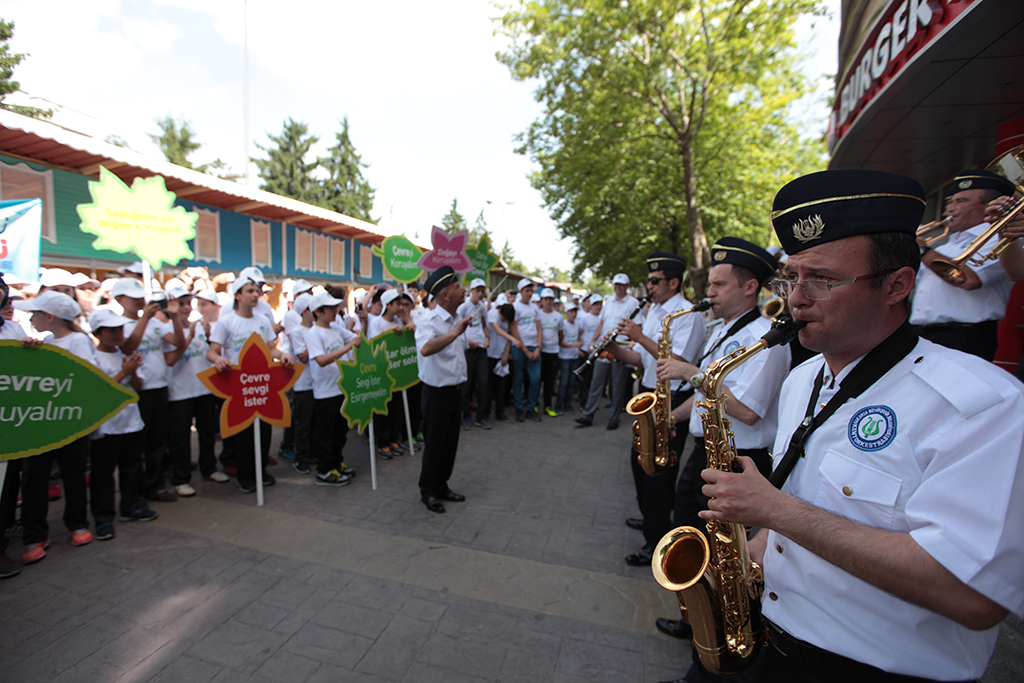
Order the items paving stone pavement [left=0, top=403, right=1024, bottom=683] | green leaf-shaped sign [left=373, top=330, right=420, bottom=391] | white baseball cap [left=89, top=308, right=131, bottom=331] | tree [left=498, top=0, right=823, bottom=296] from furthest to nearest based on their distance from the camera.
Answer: tree [left=498, top=0, right=823, bottom=296], green leaf-shaped sign [left=373, top=330, right=420, bottom=391], white baseball cap [left=89, top=308, right=131, bottom=331], paving stone pavement [left=0, top=403, right=1024, bottom=683]

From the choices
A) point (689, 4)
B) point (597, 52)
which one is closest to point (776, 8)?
point (689, 4)

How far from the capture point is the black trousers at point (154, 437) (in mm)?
4883

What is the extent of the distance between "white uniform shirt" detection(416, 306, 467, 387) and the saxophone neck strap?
3.62 meters

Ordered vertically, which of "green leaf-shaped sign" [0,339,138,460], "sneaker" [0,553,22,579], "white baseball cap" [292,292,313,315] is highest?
"white baseball cap" [292,292,313,315]

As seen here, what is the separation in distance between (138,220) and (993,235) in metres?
8.39

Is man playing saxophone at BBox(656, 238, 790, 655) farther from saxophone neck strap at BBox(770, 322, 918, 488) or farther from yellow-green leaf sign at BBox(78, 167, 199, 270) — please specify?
yellow-green leaf sign at BBox(78, 167, 199, 270)

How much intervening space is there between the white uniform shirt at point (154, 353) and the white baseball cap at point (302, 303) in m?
1.44

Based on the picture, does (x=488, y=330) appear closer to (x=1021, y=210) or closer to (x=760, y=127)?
(x=1021, y=210)

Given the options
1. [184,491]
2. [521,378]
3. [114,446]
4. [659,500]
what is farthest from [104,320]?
[521,378]

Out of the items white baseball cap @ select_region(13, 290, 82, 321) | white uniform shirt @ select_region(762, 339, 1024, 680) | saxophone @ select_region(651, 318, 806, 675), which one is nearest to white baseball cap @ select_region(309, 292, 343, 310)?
white baseball cap @ select_region(13, 290, 82, 321)

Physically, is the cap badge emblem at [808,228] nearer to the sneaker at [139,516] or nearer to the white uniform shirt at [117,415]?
the white uniform shirt at [117,415]

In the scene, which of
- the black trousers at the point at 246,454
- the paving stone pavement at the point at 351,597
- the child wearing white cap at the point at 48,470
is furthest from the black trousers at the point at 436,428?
the child wearing white cap at the point at 48,470

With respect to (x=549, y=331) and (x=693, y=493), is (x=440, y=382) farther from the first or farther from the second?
(x=549, y=331)

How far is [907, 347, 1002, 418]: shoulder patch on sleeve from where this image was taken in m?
1.09
